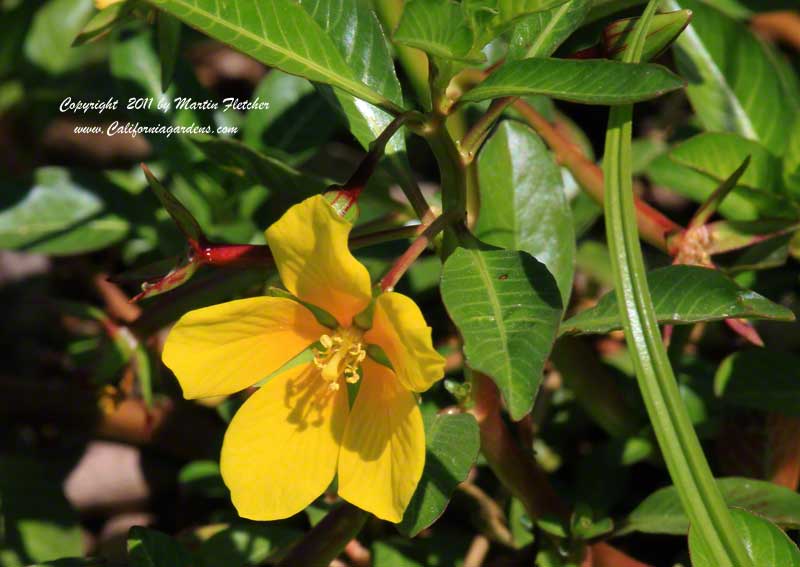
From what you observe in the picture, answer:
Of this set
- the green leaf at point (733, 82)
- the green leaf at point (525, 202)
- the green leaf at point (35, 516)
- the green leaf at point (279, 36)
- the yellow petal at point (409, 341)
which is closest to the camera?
the yellow petal at point (409, 341)

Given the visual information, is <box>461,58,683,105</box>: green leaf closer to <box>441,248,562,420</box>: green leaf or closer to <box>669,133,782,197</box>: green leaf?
<box>441,248,562,420</box>: green leaf

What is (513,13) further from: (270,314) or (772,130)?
(772,130)

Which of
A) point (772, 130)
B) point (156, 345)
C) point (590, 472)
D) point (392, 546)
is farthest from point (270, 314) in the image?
point (772, 130)

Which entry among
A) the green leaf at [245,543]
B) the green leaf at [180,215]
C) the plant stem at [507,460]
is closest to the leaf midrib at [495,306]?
the plant stem at [507,460]

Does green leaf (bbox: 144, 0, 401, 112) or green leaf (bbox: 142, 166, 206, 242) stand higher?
green leaf (bbox: 144, 0, 401, 112)

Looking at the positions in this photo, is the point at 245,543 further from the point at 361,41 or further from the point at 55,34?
the point at 55,34

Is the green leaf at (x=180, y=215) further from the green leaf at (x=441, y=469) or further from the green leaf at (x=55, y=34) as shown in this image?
the green leaf at (x=55, y=34)

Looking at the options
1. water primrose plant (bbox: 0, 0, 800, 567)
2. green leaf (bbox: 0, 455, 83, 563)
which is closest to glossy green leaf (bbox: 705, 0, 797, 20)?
water primrose plant (bbox: 0, 0, 800, 567)
